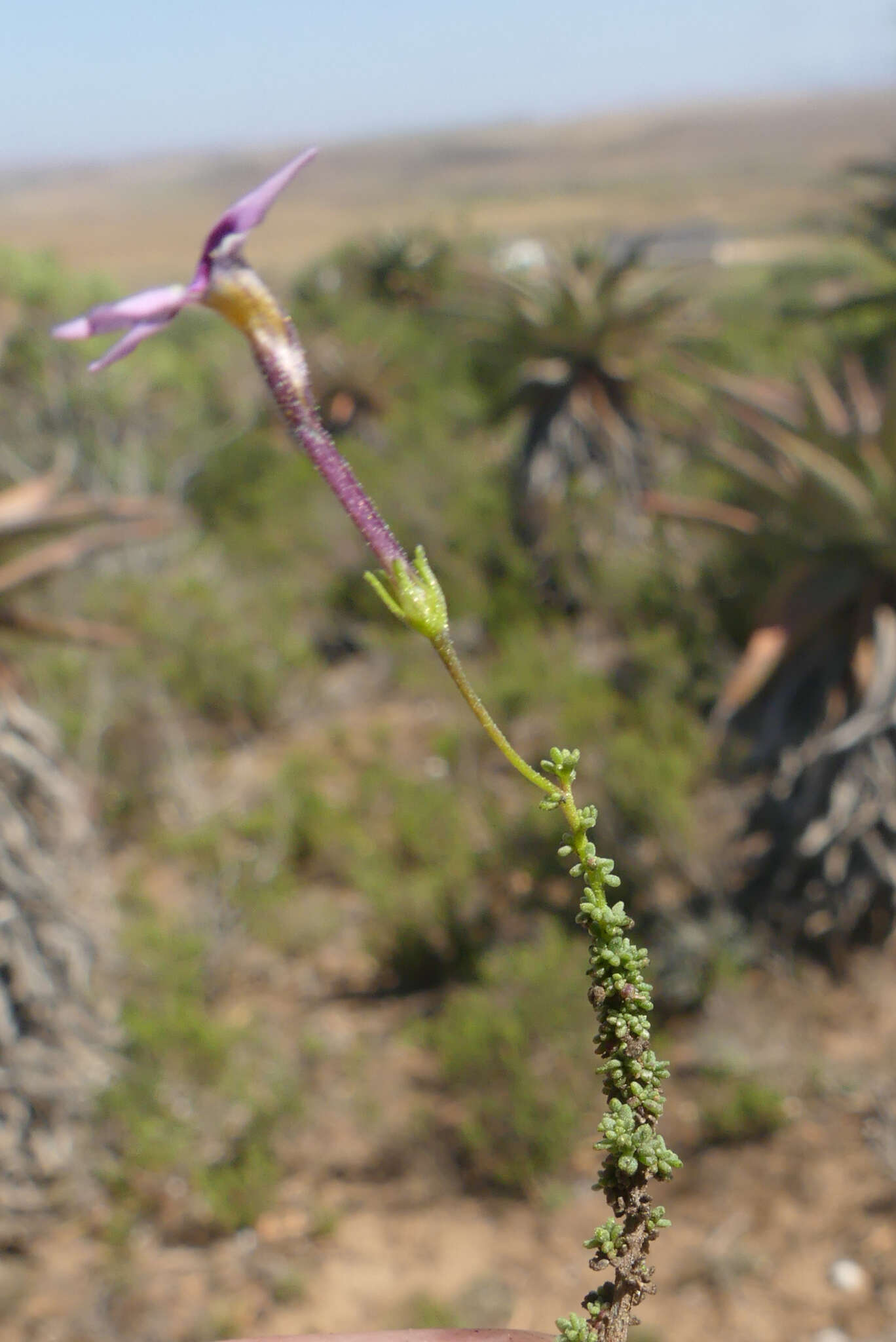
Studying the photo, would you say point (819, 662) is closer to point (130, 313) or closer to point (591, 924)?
point (591, 924)

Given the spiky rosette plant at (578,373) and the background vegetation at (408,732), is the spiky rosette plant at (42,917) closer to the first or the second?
the background vegetation at (408,732)

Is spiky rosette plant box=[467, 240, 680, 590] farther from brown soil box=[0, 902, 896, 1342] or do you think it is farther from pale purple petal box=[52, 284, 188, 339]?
pale purple petal box=[52, 284, 188, 339]

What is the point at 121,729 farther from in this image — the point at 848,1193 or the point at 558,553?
the point at 848,1193

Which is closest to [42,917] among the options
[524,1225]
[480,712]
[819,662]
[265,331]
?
[524,1225]

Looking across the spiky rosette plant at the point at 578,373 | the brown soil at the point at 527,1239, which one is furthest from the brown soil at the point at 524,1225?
the spiky rosette plant at the point at 578,373

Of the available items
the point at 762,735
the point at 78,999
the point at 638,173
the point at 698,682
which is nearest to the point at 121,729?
the point at 78,999
